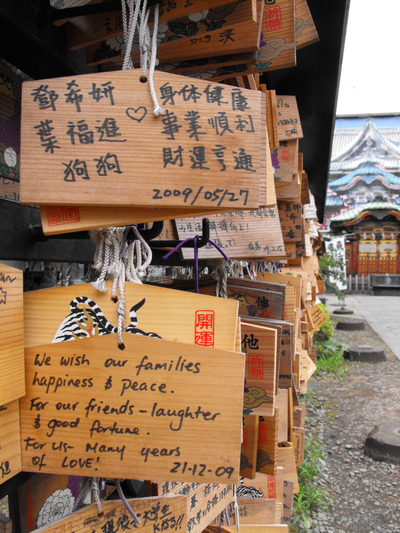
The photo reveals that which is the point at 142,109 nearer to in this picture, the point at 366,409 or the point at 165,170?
the point at 165,170

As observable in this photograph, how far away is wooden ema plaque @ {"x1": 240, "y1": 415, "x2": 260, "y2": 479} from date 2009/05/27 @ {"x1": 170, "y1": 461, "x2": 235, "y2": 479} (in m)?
0.62

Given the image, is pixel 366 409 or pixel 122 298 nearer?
pixel 122 298

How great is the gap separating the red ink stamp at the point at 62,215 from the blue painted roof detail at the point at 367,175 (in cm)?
2543

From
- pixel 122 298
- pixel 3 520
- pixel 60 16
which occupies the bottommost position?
pixel 3 520

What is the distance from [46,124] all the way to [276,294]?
868 millimetres

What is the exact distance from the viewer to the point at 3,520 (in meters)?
1.06

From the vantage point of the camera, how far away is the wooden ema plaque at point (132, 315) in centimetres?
67

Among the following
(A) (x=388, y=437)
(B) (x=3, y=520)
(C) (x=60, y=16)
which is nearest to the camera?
(C) (x=60, y=16)

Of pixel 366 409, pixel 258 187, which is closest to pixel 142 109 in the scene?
pixel 258 187

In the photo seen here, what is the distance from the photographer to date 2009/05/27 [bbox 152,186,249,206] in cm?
60

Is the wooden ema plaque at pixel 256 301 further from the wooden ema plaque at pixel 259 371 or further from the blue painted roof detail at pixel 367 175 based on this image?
the blue painted roof detail at pixel 367 175

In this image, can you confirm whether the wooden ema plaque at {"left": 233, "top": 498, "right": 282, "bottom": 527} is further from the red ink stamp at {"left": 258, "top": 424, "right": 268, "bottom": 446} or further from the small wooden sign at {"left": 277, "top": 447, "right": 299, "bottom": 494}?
the small wooden sign at {"left": 277, "top": 447, "right": 299, "bottom": 494}

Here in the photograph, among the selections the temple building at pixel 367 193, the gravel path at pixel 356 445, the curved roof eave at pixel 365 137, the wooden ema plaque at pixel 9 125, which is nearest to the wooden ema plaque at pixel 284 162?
the wooden ema plaque at pixel 9 125

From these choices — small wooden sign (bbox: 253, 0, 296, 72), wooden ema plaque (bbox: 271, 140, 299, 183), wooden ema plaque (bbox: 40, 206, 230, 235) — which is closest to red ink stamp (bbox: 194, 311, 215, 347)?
wooden ema plaque (bbox: 40, 206, 230, 235)
